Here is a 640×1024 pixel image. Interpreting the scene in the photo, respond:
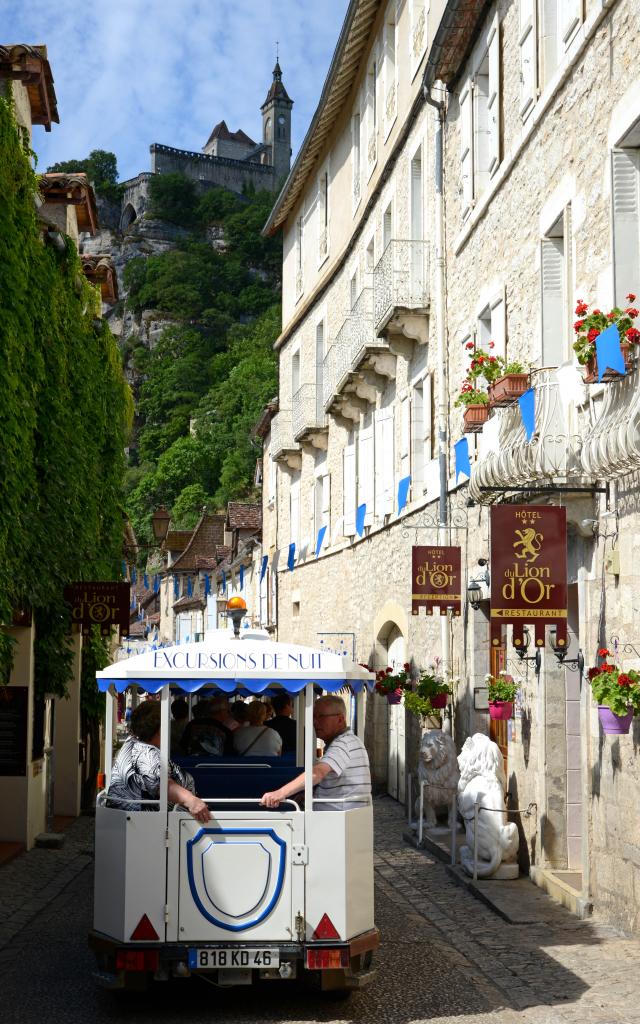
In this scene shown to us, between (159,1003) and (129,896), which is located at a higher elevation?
(129,896)

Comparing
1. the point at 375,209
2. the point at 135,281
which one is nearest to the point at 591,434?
the point at 375,209

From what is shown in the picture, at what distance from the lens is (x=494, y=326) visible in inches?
544

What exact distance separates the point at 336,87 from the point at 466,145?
9.72 meters

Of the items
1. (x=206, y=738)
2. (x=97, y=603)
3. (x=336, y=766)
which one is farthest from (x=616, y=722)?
(x=97, y=603)

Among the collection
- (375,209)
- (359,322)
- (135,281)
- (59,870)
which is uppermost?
(135,281)

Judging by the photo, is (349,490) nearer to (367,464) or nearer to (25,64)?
(367,464)

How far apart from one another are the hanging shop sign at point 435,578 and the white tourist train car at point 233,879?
7.52 m

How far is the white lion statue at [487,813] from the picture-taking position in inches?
463

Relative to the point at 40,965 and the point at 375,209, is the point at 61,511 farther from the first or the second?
the point at 375,209

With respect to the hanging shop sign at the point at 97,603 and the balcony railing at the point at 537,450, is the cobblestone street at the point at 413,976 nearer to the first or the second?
the balcony railing at the point at 537,450

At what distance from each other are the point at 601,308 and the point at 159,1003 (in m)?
6.05

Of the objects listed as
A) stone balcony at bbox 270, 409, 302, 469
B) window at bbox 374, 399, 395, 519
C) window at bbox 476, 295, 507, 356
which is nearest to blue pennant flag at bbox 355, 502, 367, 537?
window at bbox 374, 399, 395, 519

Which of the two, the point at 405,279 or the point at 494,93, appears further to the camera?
the point at 405,279

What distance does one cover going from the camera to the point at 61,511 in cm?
1499
